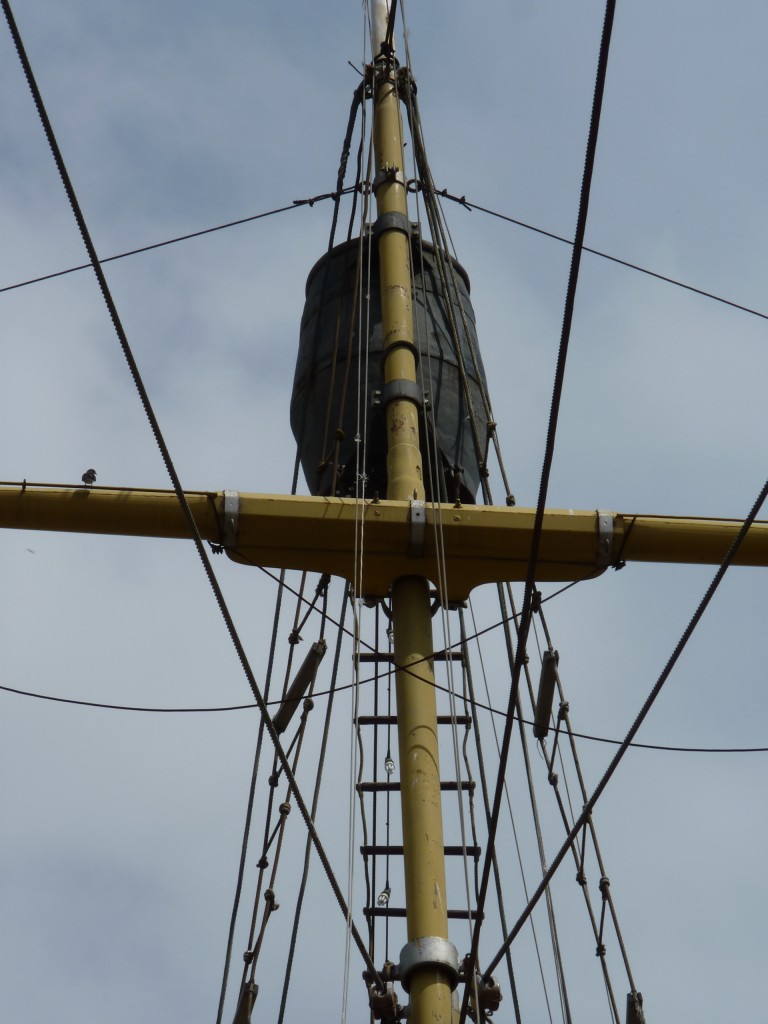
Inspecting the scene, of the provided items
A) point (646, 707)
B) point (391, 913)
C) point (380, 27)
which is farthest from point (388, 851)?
point (380, 27)

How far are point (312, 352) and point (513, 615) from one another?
238cm

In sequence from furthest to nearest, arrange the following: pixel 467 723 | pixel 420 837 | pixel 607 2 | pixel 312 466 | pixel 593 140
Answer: pixel 312 466, pixel 467 723, pixel 420 837, pixel 593 140, pixel 607 2

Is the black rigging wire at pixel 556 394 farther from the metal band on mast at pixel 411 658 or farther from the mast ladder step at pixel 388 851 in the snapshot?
the mast ladder step at pixel 388 851

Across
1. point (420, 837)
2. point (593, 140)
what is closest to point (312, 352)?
point (420, 837)

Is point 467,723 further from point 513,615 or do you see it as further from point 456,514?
point 456,514

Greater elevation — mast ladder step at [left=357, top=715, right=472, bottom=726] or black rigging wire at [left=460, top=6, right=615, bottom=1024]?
mast ladder step at [left=357, top=715, right=472, bottom=726]

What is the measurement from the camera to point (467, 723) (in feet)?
28.3

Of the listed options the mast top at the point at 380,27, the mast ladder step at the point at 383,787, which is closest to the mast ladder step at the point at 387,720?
the mast ladder step at the point at 383,787

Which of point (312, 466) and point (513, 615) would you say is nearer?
A: point (513, 615)

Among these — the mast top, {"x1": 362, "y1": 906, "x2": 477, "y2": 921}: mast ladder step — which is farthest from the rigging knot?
the mast top

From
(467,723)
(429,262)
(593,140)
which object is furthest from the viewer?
(429,262)

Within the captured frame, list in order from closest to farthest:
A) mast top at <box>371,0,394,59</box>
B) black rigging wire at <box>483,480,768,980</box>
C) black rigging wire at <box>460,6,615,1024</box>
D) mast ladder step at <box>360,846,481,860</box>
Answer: black rigging wire at <box>460,6,615,1024</box> → black rigging wire at <box>483,480,768,980</box> → mast ladder step at <box>360,846,481,860</box> → mast top at <box>371,0,394,59</box>

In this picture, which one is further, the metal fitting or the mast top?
the mast top

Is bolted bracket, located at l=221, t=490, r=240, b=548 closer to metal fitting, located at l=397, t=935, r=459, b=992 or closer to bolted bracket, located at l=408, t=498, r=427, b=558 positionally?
bolted bracket, located at l=408, t=498, r=427, b=558
